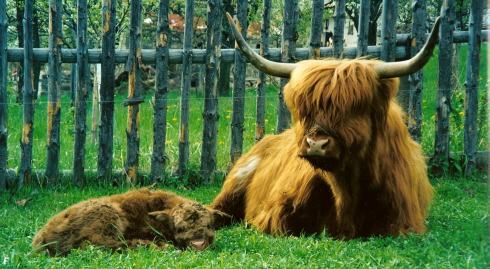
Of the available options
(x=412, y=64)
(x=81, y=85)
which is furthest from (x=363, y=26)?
(x=81, y=85)

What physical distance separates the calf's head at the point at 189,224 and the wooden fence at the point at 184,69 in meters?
2.42

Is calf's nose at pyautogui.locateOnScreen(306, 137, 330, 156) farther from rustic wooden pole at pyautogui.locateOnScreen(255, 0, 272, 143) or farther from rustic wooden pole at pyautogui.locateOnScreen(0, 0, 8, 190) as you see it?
rustic wooden pole at pyautogui.locateOnScreen(0, 0, 8, 190)

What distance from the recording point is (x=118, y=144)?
7887mm

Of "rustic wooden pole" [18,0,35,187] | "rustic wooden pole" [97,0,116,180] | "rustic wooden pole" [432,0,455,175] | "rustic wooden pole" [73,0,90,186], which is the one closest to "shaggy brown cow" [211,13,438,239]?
"rustic wooden pole" [432,0,455,175]

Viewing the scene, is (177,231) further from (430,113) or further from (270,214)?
(430,113)

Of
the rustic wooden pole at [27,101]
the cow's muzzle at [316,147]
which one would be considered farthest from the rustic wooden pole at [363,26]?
the rustic wooden pole at [27,101]

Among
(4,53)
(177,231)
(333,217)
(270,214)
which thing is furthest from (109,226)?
(4,53)

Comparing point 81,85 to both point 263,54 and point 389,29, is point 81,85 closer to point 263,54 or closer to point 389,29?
point 263,54

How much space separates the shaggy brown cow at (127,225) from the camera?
3.82 meters

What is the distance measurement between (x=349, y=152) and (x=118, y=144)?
4.80 meters

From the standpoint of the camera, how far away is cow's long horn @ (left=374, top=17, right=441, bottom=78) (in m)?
3.43

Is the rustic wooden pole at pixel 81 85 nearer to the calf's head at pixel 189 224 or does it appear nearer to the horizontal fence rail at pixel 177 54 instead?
the horizontal fence rail at pixel 177 54

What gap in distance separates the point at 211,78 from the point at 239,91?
15.1 inches

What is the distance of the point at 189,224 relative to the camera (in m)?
4.00
